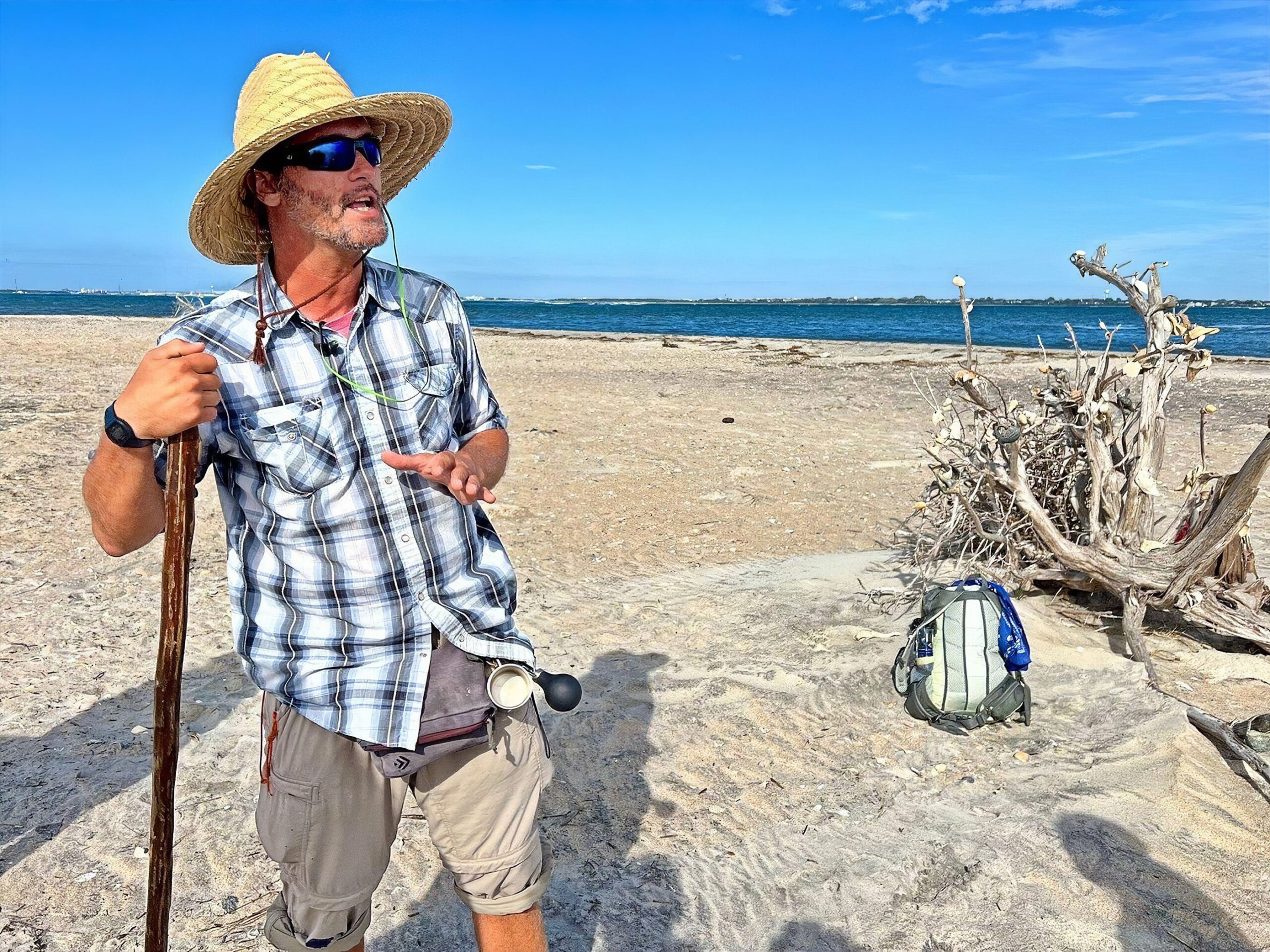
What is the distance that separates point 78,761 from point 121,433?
8.08ft

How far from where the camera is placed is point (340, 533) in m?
1.94

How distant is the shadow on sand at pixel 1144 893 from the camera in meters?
2.68

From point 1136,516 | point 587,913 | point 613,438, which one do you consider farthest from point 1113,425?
point 613,438

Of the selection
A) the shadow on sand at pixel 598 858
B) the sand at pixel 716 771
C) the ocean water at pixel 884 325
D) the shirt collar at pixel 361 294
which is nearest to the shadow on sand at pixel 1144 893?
the sand at pixel 716 771

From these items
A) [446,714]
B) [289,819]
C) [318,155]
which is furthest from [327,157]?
[289,819]

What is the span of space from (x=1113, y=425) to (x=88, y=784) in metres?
4.62

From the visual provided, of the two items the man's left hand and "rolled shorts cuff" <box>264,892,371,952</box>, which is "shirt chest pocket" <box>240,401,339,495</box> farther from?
"rolled shorts cuff" <box>264,892,371,952</box>

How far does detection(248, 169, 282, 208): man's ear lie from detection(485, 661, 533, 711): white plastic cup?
1.12 m

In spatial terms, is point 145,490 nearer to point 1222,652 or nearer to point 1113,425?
point 1113,425

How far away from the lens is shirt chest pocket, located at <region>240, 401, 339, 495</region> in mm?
1891

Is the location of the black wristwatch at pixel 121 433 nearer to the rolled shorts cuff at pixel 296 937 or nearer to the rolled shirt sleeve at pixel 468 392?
the rolled shirt sleeve at pixel 468 392

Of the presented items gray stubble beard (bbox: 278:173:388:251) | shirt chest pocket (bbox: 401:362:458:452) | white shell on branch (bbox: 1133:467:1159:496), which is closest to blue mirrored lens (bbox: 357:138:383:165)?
gray stubble beard (bbox: 278:173:388:251)

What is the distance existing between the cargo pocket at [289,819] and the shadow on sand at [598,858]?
882 millimetres

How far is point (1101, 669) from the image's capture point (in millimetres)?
4270
